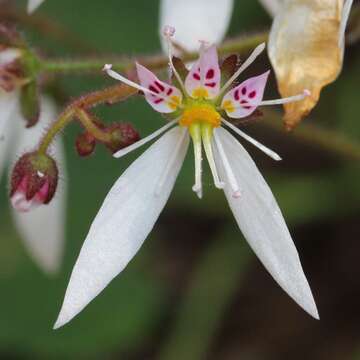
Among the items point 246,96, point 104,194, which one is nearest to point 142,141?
point 246,96

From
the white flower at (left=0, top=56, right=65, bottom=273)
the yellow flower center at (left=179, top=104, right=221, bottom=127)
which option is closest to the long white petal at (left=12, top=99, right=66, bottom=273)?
the white flower at (left=0, top=56, right=65, bottom=273)

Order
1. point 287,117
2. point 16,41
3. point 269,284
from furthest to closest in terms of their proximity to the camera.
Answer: point 269,284 → point 16,41 → point 287,117

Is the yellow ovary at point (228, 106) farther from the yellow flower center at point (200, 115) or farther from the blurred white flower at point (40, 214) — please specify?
the blurred white flower at point (40, 214)

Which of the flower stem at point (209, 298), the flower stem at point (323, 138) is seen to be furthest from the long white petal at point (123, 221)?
the flower stem at point (209, 298)

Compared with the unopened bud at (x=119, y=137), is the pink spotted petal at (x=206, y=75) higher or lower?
higher

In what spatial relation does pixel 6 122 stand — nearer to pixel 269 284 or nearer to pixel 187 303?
pixel 187 303

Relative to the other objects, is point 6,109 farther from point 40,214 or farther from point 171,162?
point 171,162

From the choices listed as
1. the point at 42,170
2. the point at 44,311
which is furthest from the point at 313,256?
the point at 42,170
